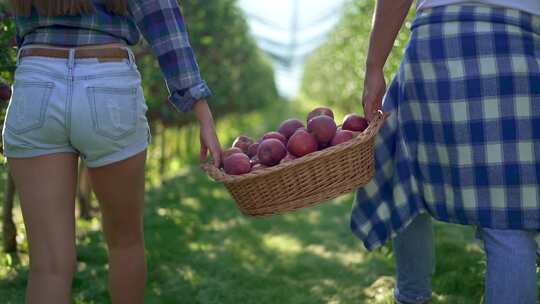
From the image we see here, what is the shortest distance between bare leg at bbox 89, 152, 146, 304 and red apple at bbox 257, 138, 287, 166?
16.8 inches

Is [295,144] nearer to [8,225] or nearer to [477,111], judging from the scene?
[477,111]

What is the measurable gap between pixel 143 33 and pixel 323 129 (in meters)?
0.69

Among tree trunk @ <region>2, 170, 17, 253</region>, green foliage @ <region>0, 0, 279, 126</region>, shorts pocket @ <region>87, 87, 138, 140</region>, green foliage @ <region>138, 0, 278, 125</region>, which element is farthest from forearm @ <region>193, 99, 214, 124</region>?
green foliage @ <region>138, 0, 278, 125</region>

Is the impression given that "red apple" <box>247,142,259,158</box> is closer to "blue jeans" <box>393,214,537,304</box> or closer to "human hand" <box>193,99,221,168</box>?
"human hand" <box>193,99,221,168</box>

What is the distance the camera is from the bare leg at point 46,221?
6.40 feet

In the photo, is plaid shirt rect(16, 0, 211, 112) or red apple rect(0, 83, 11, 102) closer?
plaid shirt rect(16, 0, 211, 112)

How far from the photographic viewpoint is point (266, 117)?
2464 centimetres

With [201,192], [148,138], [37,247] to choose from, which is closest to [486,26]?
[148,138]

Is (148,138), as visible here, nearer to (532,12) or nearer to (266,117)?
(532,12)

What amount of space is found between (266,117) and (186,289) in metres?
21.0

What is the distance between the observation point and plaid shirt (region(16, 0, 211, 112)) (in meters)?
1.99

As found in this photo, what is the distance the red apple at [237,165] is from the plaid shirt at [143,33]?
0.22 metres

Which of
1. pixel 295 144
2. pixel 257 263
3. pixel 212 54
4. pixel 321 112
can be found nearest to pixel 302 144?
pixel 295 144

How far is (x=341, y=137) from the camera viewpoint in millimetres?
2348
